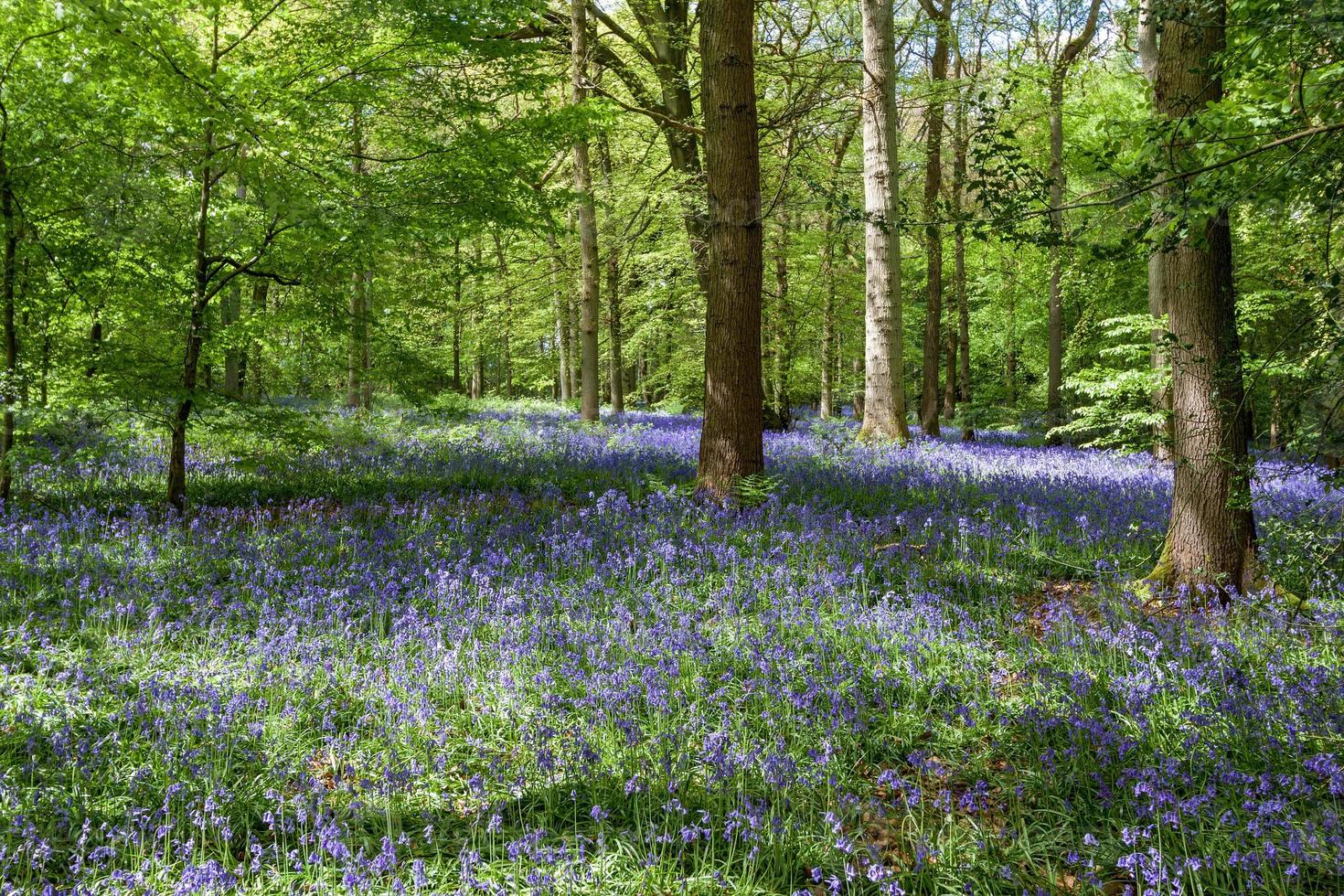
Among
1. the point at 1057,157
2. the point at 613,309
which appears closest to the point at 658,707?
the point at 1057,157

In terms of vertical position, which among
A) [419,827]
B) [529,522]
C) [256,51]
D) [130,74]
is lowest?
[419,827]

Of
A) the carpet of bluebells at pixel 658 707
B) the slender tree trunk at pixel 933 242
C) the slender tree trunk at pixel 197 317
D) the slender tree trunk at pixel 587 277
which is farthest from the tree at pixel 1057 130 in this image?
the slender tree trunk at pixel 197 317

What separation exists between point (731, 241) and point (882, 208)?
15.4 feet

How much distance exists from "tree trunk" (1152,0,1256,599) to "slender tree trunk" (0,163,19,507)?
865cm

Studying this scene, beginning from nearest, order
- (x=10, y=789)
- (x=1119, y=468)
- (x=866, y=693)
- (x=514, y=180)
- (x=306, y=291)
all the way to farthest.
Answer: (x=10, y=789) → (x=866, y=693) → (x=306, y=291) → (x=514, y=180) → (x=1119, y=468)

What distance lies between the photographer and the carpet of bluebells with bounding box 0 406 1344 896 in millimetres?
2475

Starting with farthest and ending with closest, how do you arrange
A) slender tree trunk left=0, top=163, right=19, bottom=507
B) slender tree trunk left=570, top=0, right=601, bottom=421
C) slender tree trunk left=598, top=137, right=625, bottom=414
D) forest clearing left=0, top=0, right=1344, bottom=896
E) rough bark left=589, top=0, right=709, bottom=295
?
1. slender tree trunk left=598, top=137, right=625, bottom=414
2. slender tree trunk left=570, top=0, right=601, bottom=421
3. rough bark left=589, top=0, right=709, bottom=295
4. slender tree trunk left=0, top=163, right=19, bottom=507
5. forest clearing left=0, top=0, right=1344, bottom=896

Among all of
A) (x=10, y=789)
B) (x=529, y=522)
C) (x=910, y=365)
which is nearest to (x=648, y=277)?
(x=529, y=522)

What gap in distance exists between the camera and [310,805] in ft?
9.30

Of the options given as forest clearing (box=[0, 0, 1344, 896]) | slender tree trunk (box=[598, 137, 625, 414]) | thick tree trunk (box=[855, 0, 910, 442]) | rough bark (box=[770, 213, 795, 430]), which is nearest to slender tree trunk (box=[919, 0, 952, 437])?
rough bark (box=[770, 213, 795, 430])

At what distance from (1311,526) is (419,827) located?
A: 3.95m

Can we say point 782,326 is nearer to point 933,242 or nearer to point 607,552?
point 933,242

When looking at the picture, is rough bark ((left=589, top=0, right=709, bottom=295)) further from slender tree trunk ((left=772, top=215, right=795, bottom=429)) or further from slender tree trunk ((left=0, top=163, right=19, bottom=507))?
slender tree trunk ((left=0, top=163, right=19, bottom=507))

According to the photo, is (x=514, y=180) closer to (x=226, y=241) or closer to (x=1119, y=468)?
(x=226, y=241)
